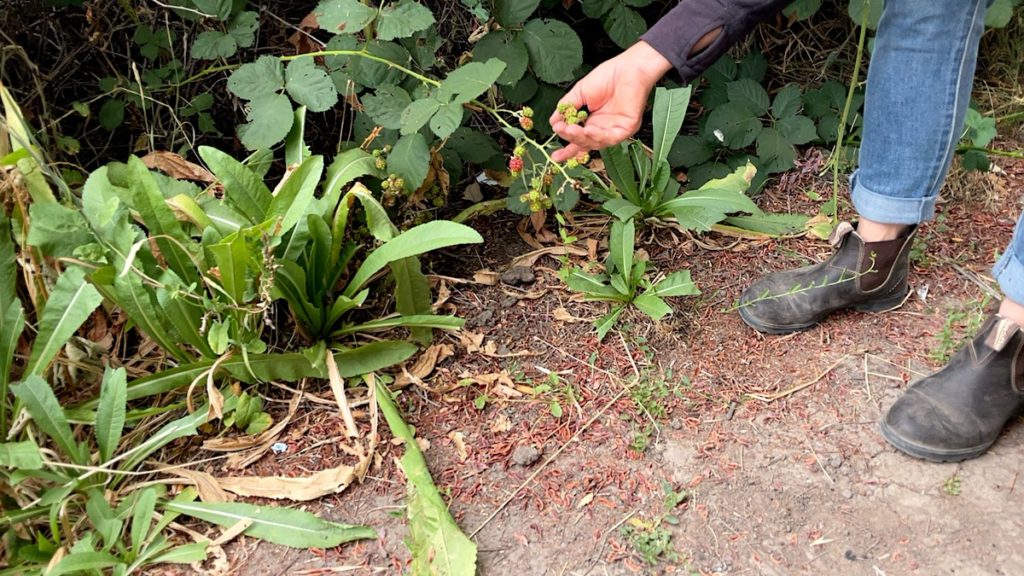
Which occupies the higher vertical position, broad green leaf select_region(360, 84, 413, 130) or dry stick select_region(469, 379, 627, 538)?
broad green leaf select_region(360, 84, 413, 130)

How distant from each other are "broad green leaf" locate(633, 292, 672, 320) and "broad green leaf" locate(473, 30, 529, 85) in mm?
644

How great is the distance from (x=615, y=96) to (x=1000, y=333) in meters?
0.97

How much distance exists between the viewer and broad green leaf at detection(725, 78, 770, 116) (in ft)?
7.69

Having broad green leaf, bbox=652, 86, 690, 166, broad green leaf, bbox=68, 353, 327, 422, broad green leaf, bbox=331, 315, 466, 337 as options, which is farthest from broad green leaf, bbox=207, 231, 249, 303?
broad green leaf, bbox=652, 86, 690, 166

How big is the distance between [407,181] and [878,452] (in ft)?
4.16

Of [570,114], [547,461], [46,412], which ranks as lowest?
[547,461]

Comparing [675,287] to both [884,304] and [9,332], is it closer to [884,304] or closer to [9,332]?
[884,304]

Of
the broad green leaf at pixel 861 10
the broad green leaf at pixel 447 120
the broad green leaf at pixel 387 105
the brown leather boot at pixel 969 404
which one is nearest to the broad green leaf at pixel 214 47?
the broad green leaf at pixel 387 105

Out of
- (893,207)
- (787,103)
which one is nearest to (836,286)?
(893,207)

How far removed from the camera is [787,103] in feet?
7.63

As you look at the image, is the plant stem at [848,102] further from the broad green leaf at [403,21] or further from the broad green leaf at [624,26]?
the broad green leaf at [403,21]

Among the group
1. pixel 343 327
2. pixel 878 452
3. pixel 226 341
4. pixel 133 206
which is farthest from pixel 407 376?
pixel 878 452

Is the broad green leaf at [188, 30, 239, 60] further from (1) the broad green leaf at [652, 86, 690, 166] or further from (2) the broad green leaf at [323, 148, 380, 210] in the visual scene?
(1) the broad green leaf at [652, 86, 690, 166]

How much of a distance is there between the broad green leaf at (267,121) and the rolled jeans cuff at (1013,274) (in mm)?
1643
